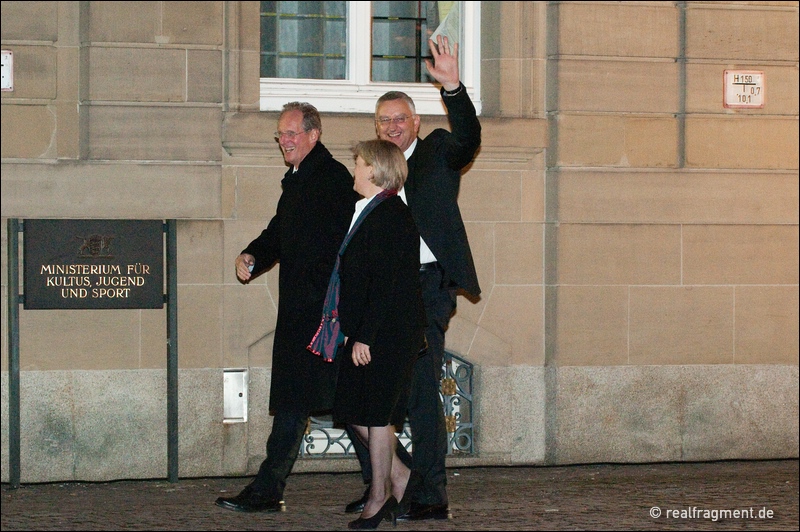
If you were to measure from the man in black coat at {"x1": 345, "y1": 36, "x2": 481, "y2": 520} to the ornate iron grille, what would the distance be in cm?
121

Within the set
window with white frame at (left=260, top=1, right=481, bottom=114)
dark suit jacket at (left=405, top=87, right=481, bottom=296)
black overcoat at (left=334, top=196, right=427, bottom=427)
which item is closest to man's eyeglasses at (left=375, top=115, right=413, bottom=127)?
dark suit jacket at (left=405, top=87, right=481, bottom=296)

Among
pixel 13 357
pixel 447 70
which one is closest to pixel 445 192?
pixel 447 70

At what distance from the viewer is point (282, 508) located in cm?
632

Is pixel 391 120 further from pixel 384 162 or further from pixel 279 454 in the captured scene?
pixel 279 454

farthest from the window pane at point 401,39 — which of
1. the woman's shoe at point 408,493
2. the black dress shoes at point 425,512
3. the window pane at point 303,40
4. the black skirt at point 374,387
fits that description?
the black dress shoes at point 425,512

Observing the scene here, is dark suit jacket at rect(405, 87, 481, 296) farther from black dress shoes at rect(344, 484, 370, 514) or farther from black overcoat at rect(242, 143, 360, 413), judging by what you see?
black dress shoes at rect(344, 484, 370, 514)

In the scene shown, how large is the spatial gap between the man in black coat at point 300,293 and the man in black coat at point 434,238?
1.23 ft

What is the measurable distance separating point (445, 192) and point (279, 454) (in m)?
1.60

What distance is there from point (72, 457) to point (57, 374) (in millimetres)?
497

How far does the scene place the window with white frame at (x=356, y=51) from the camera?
26.0ft

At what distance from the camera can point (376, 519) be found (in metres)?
5.77

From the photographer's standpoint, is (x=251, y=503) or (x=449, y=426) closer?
(x=251, y=503)

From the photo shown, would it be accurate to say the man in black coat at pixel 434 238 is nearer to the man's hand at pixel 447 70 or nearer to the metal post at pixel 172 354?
the man's hand at pixel 447 70

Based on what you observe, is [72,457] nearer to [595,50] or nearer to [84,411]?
[84,411]
